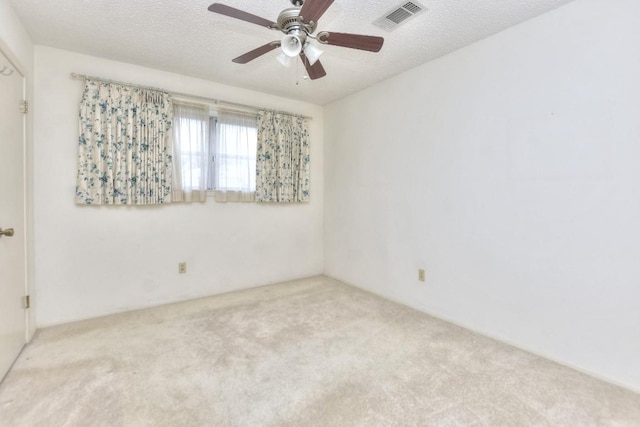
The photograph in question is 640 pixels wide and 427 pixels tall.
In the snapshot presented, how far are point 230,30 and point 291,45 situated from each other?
0.92 metres

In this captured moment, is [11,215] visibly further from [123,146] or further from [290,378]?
[290,378]

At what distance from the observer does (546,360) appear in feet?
6.86

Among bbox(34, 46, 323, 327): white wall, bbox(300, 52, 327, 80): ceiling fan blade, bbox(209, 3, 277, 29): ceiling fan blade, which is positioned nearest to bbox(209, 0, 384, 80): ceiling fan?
bbox(209, 3, 277, 29): ceiling fan blade

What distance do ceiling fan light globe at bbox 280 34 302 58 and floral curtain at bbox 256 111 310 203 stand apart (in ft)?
6.53

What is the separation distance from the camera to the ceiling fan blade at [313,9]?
1.44 m

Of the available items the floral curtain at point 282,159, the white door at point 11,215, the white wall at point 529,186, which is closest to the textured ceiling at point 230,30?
the white wall at point 529,186

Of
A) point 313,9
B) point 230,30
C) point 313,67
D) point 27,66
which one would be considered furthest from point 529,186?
point 27,66

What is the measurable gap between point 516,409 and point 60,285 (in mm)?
3586

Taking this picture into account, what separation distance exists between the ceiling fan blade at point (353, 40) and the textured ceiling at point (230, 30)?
0.43 metres

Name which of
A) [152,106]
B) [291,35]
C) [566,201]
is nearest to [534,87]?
[566,201]

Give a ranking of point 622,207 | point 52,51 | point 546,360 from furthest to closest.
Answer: point 52,51 → point 546,360 → point 622,207

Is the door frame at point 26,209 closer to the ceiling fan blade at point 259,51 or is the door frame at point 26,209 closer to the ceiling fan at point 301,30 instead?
the ceiling fan blade at point 259,51

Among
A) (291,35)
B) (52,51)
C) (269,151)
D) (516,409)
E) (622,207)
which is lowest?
(516,409)

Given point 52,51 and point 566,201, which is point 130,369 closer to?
point 52,51
